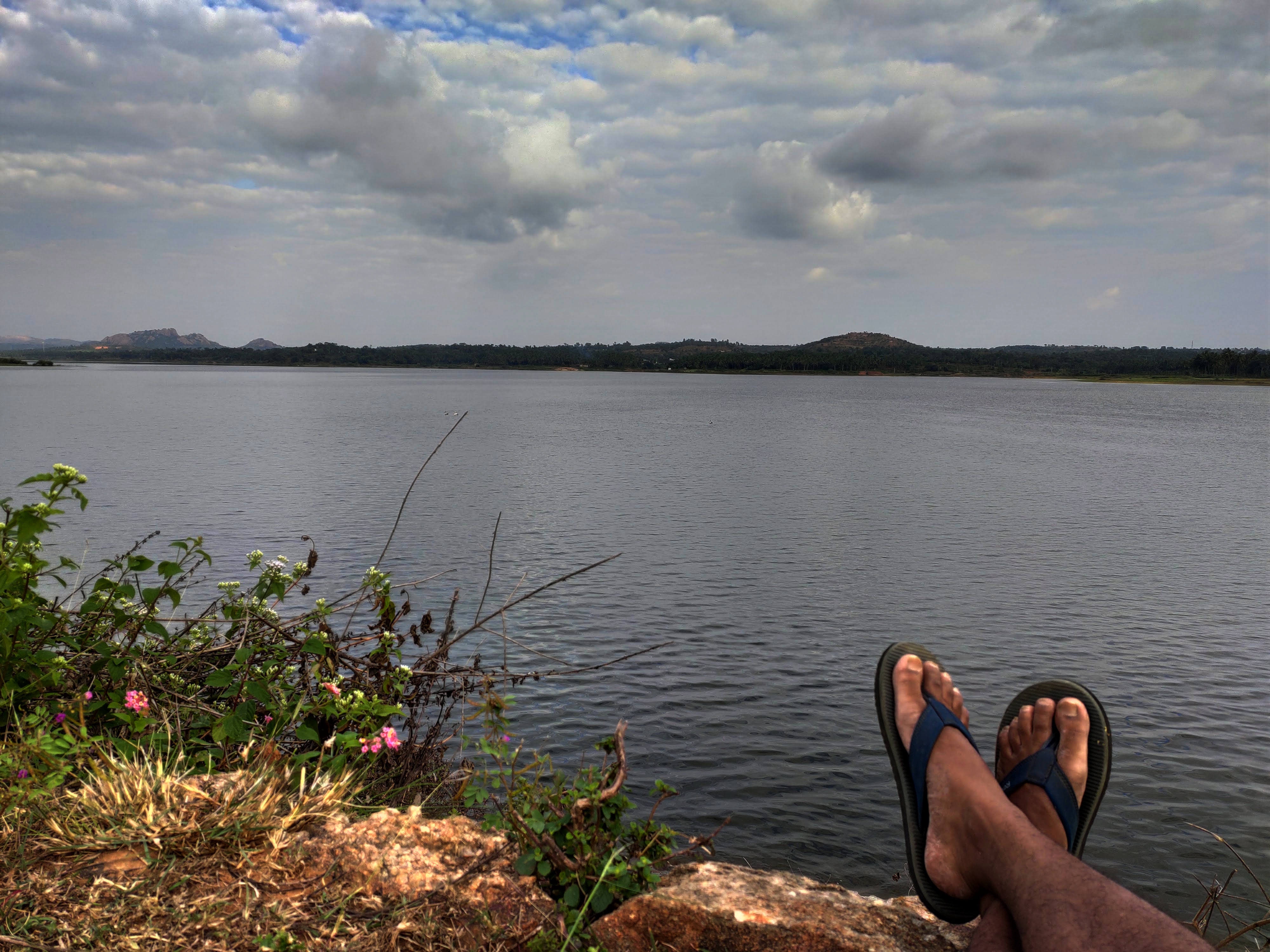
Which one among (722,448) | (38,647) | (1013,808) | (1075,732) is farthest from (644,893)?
(722,448)

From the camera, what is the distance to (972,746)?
358 cm

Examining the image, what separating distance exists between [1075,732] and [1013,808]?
0.99 metres

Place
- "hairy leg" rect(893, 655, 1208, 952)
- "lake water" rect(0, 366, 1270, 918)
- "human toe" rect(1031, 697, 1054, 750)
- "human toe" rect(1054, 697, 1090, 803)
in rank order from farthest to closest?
1. "lake water" rect(0, 366, 1270, 918)
2. "human toe" rect(1031, 697, 1054, 750)
3. "human toe" rect(1054, 697, 1090, 803)
4. "hairy leg" rect(893, 655, 1208, 952)

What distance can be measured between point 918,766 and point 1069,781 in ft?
2.16

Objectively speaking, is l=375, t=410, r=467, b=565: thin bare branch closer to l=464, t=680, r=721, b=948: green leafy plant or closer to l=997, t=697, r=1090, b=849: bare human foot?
l=464, t=680, r=721, b=948: green leafy plant

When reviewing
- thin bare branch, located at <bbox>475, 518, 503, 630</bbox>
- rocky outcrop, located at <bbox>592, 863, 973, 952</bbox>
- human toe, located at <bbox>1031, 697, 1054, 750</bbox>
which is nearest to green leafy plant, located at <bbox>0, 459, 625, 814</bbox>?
thin bare branch, located at <bbox>475, 518, 503, 630</bbox>

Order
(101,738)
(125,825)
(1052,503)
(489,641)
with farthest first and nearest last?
(1052,503)
(489,641)
(101,738)
(125,825)

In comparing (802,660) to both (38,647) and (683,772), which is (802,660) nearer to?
(683,772)

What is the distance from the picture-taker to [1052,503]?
22141 millimetres

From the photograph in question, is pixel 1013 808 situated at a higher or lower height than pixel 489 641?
higher

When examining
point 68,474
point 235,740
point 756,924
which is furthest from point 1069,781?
point 68,474

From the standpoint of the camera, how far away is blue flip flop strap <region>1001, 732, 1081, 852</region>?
11.1 ft

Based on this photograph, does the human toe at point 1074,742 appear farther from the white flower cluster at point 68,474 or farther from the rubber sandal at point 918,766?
the white flower cluster at point 68,474

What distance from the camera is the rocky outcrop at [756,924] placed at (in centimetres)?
262
